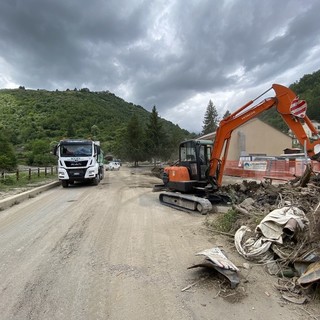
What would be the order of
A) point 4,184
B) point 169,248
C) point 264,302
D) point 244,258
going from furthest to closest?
1. point 4,184
2. point 169,248
3. point 244,258
4. point 264,302

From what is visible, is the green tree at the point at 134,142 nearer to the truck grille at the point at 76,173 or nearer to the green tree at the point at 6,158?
the green tree at the point at 6,158

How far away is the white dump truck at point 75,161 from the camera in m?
16.6

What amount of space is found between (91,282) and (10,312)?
3.57 feet

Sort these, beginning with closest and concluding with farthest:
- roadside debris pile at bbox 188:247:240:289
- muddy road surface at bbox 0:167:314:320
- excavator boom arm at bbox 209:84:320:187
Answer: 1. muddy road surface at bbox 0:167:314:320
2. roadside debris pile at bbox 188:247:240:289
3. excavator boom arm at bbox 209:84:320:187

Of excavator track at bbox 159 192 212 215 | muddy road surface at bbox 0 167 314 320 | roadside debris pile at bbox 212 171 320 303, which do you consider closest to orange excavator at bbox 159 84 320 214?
excavator track at bbox 159 192 212 215

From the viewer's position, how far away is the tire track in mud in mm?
3443

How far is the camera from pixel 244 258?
507cm

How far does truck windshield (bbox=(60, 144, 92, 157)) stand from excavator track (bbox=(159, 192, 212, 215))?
789 centimetres

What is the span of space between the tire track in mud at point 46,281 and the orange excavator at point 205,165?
4273 millimetres

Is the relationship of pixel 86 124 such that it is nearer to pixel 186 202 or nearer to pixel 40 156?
pixel 40 156

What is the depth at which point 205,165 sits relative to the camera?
10555mm

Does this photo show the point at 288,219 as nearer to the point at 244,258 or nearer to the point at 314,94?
the point at 244,258

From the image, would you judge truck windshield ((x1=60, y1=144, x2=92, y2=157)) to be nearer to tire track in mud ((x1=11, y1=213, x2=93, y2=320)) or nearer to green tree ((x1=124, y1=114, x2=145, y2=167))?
tire track in mud ((x1=11, y1=213, x2=93, y2=320))

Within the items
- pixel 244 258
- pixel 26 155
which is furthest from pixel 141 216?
pixel 26 155
